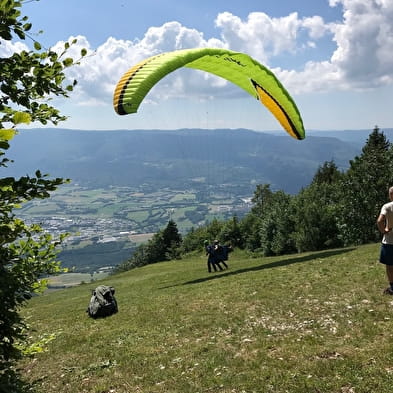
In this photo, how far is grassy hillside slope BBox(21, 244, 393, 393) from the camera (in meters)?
8.10

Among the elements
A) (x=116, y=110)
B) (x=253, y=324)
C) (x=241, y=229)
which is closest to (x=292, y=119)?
(x=116, y=110)

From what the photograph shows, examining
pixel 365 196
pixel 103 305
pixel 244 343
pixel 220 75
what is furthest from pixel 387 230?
pixel 365 196

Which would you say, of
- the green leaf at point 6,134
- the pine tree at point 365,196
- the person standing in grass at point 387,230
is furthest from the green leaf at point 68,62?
the pine tree at point 365,196

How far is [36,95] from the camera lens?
4.88m

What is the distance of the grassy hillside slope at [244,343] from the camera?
26.6 ft

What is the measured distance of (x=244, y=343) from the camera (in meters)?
10.4

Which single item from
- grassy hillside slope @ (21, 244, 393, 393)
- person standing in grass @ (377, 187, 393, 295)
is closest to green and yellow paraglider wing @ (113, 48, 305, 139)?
grassy hillside slope @ (21, 244, 393, 393)

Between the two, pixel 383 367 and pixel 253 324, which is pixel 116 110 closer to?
pixel 253 324

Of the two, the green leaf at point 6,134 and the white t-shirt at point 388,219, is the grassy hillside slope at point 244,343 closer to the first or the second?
the white t-shirt at point 388,219

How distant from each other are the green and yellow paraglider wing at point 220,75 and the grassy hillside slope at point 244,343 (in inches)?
329

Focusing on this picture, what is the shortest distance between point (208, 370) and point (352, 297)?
6.05 meters

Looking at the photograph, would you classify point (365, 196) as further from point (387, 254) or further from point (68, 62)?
point (68, 62)

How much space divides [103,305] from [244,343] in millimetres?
8650

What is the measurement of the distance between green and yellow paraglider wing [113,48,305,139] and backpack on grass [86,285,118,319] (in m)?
8.45
